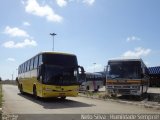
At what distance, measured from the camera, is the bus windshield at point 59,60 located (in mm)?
22359

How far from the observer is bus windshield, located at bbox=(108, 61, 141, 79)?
82.0 feet

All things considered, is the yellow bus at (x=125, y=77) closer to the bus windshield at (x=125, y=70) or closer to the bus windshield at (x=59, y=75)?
the bus windshield at (x=125, y=70)

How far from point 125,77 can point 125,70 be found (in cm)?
54

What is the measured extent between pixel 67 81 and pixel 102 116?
8390 mm

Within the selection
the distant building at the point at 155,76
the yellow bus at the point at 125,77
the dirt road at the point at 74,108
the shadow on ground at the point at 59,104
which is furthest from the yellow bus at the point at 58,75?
the distant building at the point at 155,76

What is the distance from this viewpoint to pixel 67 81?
2220 centimetres

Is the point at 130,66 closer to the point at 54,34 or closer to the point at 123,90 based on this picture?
the point at 123,90

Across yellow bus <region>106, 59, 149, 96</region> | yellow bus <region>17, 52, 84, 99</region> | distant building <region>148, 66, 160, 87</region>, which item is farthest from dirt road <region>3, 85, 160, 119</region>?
distant building <region>148, 66, 160, 87</region>

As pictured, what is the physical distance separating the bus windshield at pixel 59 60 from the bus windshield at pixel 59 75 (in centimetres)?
27

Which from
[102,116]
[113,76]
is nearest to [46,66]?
[113,76]

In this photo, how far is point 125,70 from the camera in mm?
25219

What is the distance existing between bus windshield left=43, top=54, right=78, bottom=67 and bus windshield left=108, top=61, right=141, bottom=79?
12.7 feet

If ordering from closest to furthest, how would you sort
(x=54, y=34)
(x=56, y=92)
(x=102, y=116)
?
(x=102, y=116)
(x=56, y=92)
(x=54, y=34)

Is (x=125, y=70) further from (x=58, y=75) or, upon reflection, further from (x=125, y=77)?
(x=58, y=75)
